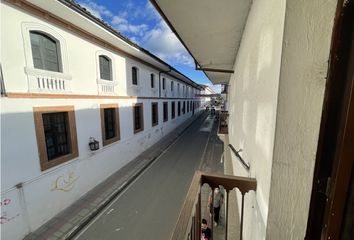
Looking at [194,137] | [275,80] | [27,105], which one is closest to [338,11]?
[275,80]

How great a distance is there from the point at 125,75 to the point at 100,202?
5554mm

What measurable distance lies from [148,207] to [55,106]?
4251 mm

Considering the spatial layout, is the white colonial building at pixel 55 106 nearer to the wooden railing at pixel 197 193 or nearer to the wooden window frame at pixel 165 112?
the wooden railing at pixel 197 193

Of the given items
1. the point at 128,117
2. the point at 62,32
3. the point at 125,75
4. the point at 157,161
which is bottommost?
the point at 157,161

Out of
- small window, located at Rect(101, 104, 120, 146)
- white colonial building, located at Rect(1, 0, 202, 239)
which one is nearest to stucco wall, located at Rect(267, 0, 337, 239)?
white colonial building, located at Rect(1, 0, 202, 239)

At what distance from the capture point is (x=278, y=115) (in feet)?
3.74

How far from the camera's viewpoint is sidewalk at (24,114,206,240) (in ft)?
14.8

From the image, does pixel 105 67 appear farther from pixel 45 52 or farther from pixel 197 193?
pixel 197 193

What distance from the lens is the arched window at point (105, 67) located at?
695cm

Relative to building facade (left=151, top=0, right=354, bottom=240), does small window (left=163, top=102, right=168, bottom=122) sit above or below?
below

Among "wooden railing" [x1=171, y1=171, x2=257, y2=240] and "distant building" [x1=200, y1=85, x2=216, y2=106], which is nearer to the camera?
"wooden railing" [x1=171, y1=171, x2=257, y2=240]

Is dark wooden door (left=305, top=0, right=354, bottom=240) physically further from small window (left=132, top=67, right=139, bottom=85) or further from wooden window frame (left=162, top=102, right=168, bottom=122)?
wooden window frame (left=162, top=102, right=168, bottom=122)

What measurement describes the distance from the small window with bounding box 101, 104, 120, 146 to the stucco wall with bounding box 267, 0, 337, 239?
677cm

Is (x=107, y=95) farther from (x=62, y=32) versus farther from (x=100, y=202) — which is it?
(x=100, y=202)
